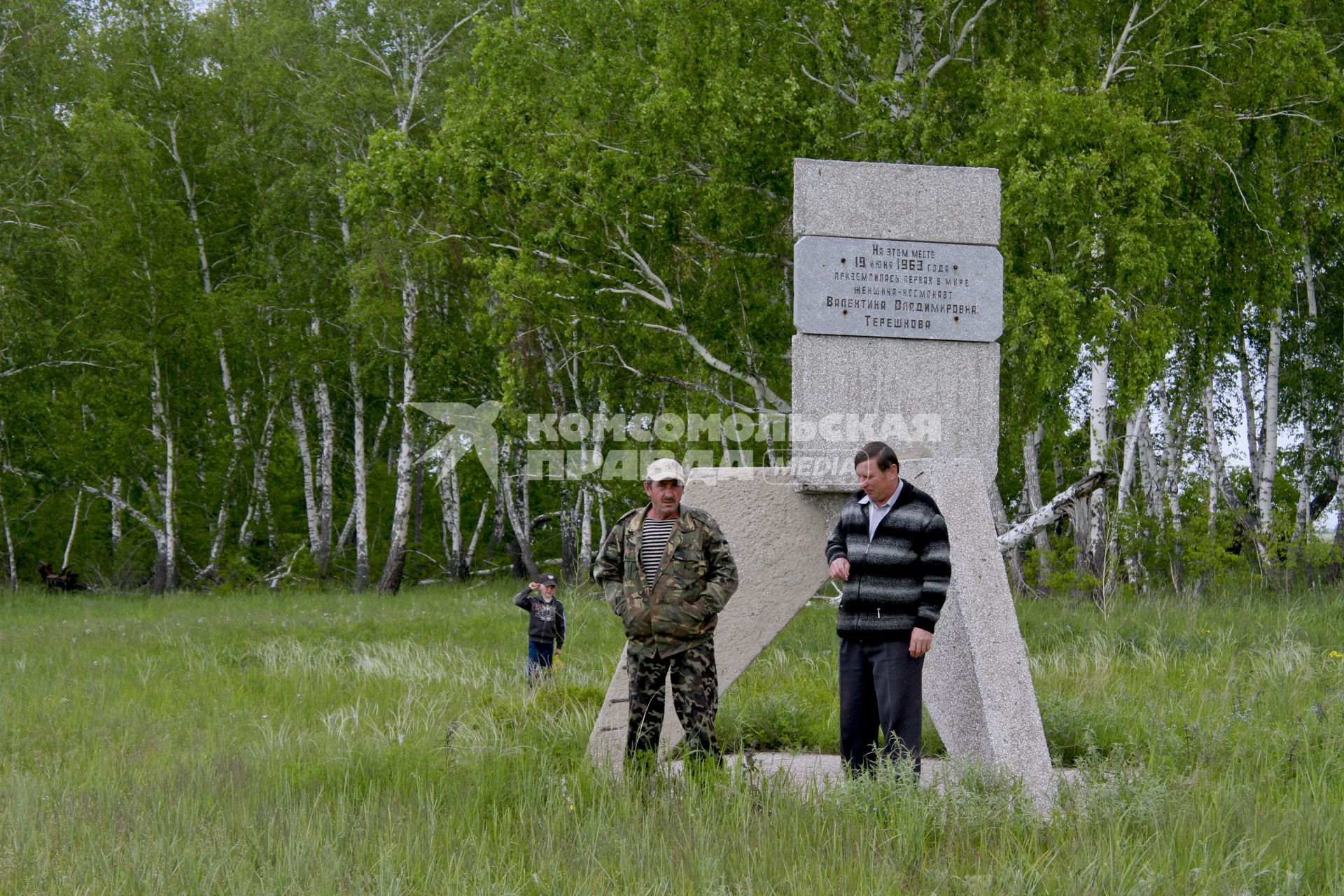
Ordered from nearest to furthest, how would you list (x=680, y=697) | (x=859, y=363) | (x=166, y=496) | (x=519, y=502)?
(x=680, y=697)
(x=859, y=363)
(x=166, y=496)
(x=519, y=502)

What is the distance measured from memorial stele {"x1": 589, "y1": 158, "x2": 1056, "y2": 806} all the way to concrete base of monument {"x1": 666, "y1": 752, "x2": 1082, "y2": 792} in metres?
0.57

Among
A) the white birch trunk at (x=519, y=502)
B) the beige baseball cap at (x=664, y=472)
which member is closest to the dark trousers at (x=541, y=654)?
the beige baseball cap at (x=664, y=472)

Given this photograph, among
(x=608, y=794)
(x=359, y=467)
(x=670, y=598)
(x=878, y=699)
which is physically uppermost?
(x=359, y=467)

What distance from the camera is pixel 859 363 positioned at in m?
6.99

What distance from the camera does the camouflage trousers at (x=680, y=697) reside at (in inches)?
224

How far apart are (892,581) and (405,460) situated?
18452 millimetres

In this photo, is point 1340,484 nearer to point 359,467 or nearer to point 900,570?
point 900,570

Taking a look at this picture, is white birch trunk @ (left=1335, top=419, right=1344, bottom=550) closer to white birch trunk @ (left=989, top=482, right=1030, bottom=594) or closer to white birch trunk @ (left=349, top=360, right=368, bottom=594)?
white birch trunk @ (left=989, top=482, right=1030, bottom=594)

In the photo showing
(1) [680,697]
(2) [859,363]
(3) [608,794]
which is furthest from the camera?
(2) [859,363]

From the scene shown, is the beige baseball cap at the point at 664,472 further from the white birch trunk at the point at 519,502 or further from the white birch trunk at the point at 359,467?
the white birch trunk at the point at 359,467

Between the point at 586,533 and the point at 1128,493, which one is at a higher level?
the point at 1128,493

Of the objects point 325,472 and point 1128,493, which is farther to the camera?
point 325,472

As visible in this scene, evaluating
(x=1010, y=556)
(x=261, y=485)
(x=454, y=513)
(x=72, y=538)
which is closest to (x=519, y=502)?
(x=454, y=513)

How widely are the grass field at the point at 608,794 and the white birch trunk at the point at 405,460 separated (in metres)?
12.0
